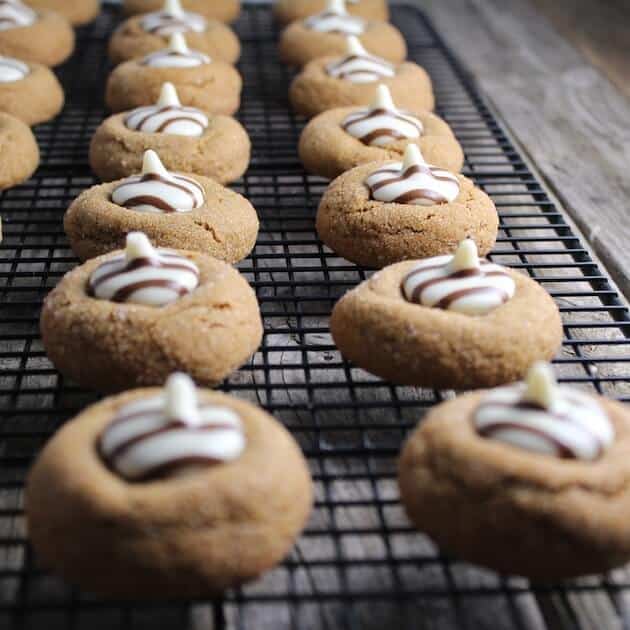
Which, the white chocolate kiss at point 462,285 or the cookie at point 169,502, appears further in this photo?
the white chocolate kiss at point 462,285

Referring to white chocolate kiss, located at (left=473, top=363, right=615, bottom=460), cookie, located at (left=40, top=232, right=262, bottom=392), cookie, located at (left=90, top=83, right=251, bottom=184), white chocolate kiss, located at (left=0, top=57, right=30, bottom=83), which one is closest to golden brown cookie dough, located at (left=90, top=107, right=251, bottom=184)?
cookie, located at (left=90, top=83, right=251, bottom=184)

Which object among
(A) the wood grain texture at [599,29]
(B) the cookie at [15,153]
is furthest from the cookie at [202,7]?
(A) the wood grain texture at [599,29]

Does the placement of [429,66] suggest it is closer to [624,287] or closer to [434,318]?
[624,287]

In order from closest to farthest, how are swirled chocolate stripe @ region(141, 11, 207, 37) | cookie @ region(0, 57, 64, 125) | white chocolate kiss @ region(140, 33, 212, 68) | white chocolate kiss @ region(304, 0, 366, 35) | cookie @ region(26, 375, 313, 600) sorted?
cookie @ region(26, 375, 313, 600) → cookie @ region(0, 57, 64, 125) → white chocolate kiss @ region(140, 33, 212, 68) → swirled chocolate stripe @ region(141, 11, 207, 37) → white chocolate kiss @ region(304, 0, 366, 35)

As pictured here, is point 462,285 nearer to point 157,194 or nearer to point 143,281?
point 143,281

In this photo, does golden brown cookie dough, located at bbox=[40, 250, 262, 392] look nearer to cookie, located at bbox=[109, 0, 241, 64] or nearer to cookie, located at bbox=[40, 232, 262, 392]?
cookie, located at bbox=[40, 232, 262, 392]

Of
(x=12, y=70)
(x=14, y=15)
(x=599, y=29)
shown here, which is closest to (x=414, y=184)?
(x=12, y=70)

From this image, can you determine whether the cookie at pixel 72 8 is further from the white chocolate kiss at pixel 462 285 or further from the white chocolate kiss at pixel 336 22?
the white chocolate kiss at pixel 462 285
